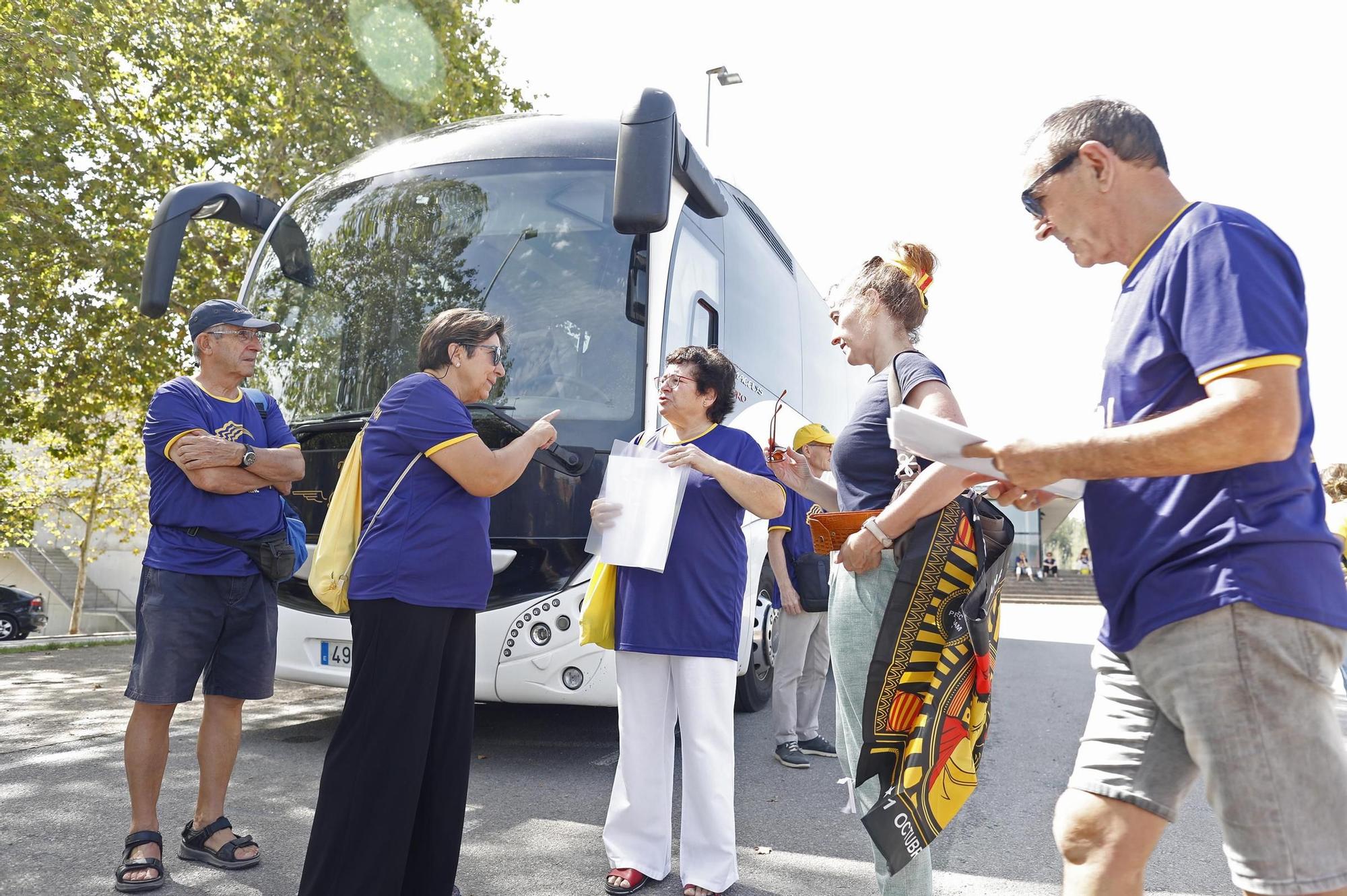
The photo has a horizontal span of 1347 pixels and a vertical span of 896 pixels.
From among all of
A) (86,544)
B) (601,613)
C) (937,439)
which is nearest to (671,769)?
(601,613)

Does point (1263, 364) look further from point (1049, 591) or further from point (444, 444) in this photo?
point (1049, 591)

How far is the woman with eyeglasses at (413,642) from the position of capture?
9.93 feet

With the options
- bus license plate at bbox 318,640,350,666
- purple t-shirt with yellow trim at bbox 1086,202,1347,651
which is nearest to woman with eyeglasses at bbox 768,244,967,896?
purple t-shirt with yellow trim at bbox 1086,202,1347,651

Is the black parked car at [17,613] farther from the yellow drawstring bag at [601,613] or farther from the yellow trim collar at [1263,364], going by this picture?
the yellow trim collar at [1263,364]

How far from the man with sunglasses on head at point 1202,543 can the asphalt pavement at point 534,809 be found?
84.2 inches

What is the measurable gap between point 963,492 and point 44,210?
13529 mm

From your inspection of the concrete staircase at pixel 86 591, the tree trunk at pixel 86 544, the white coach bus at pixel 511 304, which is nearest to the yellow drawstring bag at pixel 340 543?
the white coach bus at pixel 511 304

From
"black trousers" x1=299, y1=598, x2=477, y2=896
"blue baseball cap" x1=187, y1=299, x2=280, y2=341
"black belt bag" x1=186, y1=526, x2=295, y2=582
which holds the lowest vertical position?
"black trousers" x1=299, y1=598, x2=477, y2=896

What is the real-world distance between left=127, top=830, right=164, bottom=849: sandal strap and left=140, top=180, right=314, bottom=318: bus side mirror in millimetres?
3022

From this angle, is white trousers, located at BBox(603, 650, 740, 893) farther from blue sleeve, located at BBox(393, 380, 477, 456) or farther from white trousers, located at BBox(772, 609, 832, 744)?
white trousers, located at BBox(772, 609, 832, 744)

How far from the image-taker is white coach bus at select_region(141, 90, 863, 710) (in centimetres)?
521

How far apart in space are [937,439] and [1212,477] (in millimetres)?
472

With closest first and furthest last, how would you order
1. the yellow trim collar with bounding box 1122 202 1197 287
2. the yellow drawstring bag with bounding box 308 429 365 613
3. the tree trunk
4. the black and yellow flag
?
the yellow trim collar with bounding box 1122 202 1197 287 → the black and yellow flag → the yellow drawstring bag with bounding box 308 429 365 613 → the tree trunk

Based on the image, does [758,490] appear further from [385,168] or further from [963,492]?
[385,168]
